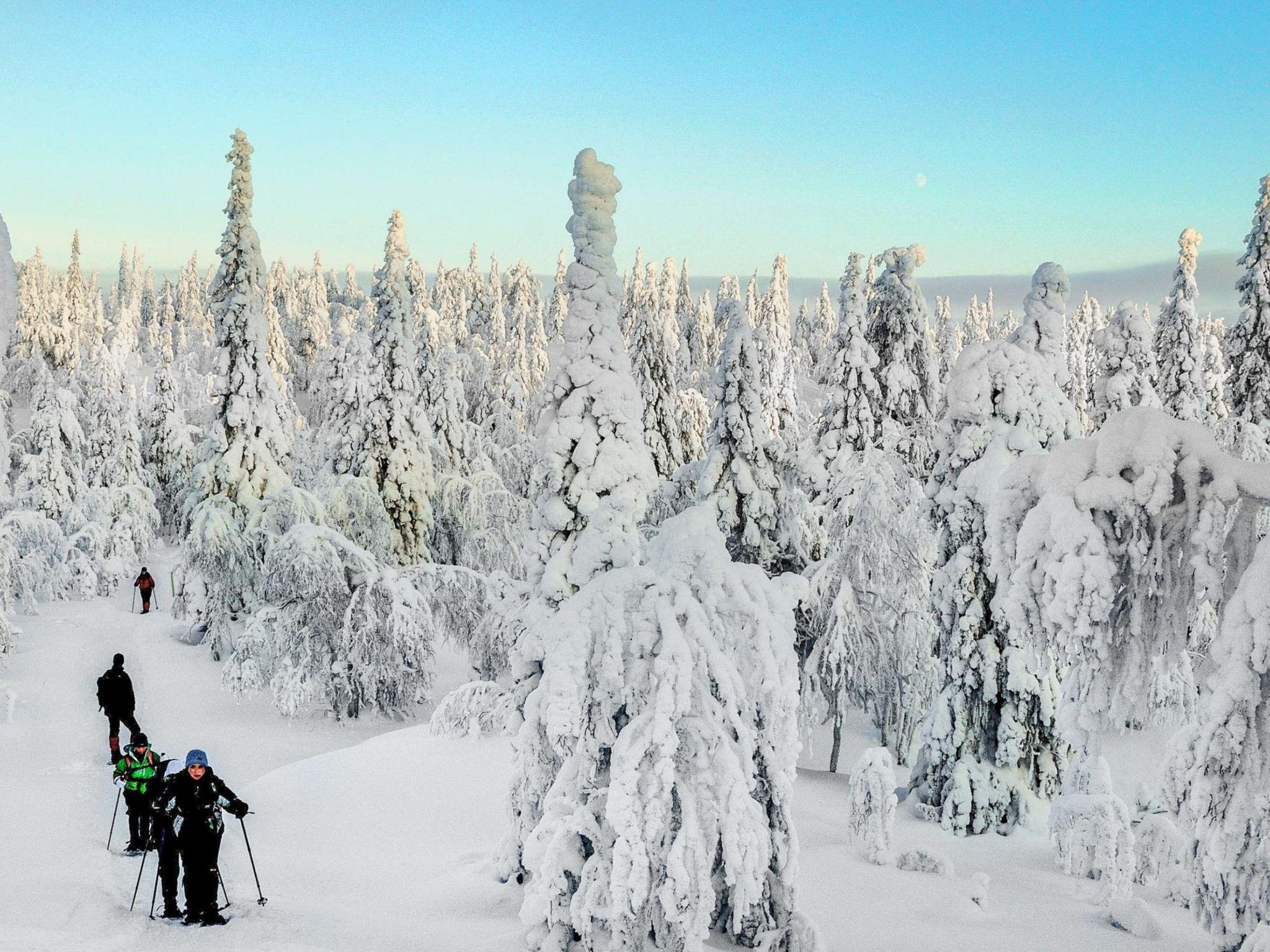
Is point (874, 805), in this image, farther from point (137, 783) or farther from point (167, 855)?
point (137, 783)

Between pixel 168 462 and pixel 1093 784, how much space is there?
42263 millimetres

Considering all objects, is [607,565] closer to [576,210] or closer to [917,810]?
[576,210]

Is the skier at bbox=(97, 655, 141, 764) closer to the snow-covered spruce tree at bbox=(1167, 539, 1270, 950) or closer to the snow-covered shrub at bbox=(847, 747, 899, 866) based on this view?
the snow-covered shrub at bbox=(847, 747, 899, 866)

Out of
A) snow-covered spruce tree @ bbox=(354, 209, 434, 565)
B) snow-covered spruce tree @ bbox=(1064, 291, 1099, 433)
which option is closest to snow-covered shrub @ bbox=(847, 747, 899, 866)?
snow-covered spruce tree @ bbox=(354, 209, 434, 565)

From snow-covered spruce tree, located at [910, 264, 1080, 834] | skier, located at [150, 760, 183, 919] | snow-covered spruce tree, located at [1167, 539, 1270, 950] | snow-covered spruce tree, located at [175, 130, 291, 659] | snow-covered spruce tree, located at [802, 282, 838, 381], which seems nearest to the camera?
snow-covered spruce tree, located at [1167, 539, 1270, 950]

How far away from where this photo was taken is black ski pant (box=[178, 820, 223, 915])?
7.37 m

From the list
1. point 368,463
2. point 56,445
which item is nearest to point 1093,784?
point 368,463

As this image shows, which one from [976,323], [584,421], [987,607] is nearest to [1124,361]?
[987,607]

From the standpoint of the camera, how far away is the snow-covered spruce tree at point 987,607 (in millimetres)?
14242

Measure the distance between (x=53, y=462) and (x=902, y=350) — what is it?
30.8 metres

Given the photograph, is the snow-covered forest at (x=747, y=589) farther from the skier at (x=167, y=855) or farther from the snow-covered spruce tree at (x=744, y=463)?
the skier at (x=167, y=855)

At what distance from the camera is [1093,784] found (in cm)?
1157

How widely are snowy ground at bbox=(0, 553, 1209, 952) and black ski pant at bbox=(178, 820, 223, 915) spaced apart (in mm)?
205

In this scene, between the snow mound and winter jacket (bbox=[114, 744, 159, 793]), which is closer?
A: winter jacket (bbox=[114, 744, 159, 793])
